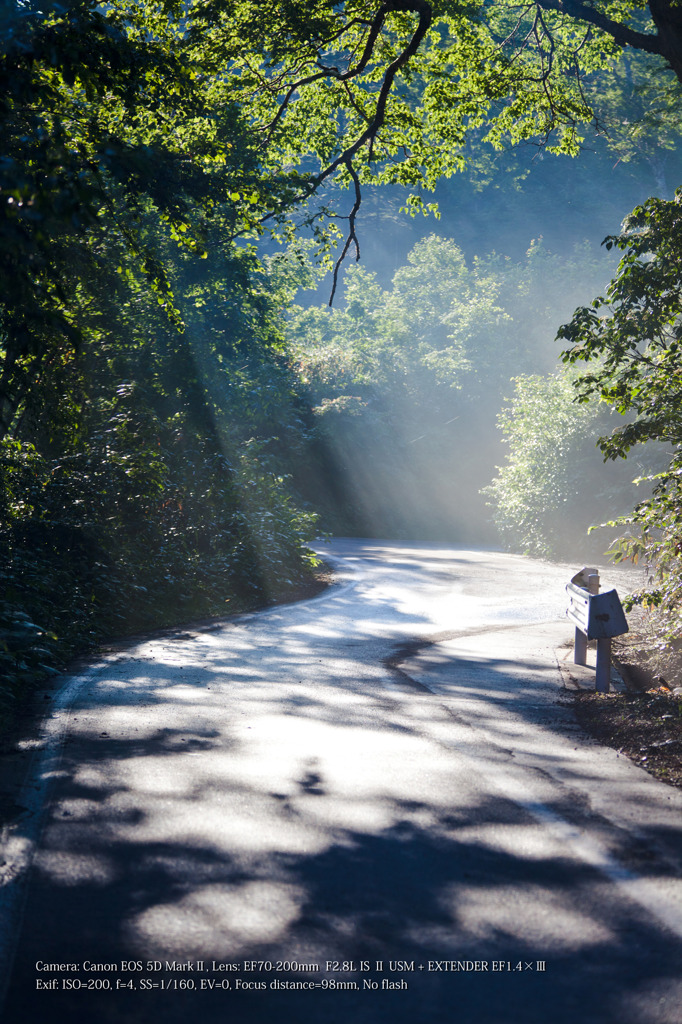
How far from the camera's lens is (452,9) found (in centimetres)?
1473

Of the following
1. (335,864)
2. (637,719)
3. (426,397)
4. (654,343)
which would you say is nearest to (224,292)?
(654,343)

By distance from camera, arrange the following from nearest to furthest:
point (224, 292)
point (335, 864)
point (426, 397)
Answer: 1. point (335, 864)
2. point (224, 292)
3. point (426, 397)

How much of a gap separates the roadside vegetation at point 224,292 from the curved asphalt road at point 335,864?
225cm

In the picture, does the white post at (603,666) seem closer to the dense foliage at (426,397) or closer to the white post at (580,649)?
the white post at (580,649)

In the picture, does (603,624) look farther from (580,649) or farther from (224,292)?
(224,292)

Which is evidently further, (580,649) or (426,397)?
(426,397)

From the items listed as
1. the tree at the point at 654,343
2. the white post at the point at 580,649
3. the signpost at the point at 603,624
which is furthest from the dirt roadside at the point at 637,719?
the tree at the point at 654,343

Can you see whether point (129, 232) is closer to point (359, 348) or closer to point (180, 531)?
point (180, 531)

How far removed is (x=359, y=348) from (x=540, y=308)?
15903 millimetres

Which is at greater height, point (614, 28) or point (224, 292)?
point (614, 28)

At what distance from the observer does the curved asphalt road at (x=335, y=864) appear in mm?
2992

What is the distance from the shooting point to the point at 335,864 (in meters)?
3.97

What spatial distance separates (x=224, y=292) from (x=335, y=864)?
24859 millimetres

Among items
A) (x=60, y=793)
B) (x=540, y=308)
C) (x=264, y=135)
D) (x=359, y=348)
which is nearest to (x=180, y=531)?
(x=264, y=135)
